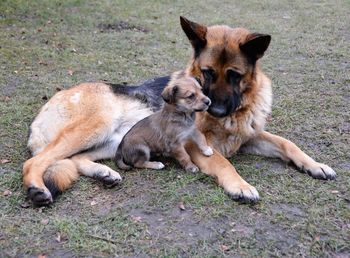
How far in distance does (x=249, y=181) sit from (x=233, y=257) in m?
1.17

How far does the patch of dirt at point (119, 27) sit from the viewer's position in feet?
35.0

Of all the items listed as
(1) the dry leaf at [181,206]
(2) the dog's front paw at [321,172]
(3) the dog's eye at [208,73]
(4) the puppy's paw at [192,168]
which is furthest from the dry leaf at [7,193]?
(2) the dog's front paw at [321,172]

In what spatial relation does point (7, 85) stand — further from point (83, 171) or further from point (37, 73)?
point (83, 171)

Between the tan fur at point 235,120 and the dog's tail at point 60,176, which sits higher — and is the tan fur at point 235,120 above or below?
above

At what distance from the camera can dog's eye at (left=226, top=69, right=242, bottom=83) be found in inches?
156

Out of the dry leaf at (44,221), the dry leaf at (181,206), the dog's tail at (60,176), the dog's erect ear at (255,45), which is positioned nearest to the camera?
the dry leaf at (44,221)

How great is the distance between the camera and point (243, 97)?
13.8ft

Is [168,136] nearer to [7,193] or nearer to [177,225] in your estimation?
[177,225]

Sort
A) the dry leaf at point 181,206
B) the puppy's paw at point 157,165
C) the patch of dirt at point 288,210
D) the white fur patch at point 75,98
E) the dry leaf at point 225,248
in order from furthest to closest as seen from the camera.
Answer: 1. the white fur patch at point 75,98
2. the puppy's paw at point 157,165
3. the dry leaf at point 181,206
4. the patch of dirt at point 288,210
5. the dry leaf at point 225,248

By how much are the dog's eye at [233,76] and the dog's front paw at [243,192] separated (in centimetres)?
101

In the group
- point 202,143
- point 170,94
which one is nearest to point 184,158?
point 202,143

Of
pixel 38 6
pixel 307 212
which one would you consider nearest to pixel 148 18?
pixel 38 6

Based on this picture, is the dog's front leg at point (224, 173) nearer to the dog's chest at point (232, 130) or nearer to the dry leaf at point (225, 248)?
the dog's chest at point (232, 130)

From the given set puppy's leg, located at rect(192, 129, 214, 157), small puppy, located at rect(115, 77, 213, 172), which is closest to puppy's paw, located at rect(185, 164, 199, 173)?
small puppy, located at rect(115, 77, 213, 172)
